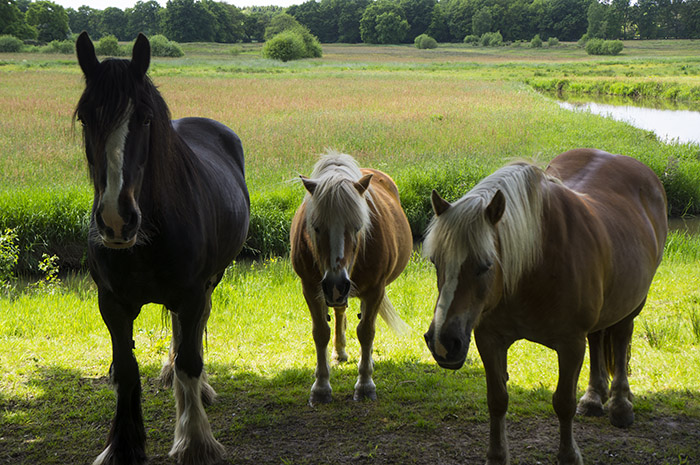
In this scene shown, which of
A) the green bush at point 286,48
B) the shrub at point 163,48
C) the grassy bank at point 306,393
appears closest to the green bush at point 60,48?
the shrub at point 163,48

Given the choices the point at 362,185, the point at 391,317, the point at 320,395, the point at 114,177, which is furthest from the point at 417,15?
the point at 114,177

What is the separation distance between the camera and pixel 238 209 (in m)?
4.00

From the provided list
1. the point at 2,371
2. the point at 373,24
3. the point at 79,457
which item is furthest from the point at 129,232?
the point at 373,24

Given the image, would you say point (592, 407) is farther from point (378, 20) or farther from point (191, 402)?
point (378, 20)

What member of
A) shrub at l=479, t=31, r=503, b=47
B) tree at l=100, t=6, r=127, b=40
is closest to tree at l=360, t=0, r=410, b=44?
shrub at l=479, t=31, r=503, b=47

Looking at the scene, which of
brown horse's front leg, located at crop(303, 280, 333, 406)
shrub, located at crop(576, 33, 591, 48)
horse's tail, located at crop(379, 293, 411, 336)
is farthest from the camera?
shrub, located at crop(576, 33, 591, 48)

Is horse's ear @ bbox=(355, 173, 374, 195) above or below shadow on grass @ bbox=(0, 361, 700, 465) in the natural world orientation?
above

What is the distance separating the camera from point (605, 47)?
2805 inches

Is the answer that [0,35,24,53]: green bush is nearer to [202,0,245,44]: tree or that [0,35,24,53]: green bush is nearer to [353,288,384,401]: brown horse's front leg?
[202,0,245,44]: tree

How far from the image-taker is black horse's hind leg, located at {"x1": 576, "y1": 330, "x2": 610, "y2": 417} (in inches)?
143

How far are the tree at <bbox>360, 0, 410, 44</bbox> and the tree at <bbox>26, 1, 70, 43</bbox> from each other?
52.0 metres

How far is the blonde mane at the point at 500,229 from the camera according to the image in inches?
92.7

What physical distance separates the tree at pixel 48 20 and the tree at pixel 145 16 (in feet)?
34.0

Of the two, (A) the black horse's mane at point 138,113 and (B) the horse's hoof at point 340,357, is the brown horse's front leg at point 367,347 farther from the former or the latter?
(A) the black horse's mane at point 138,113
